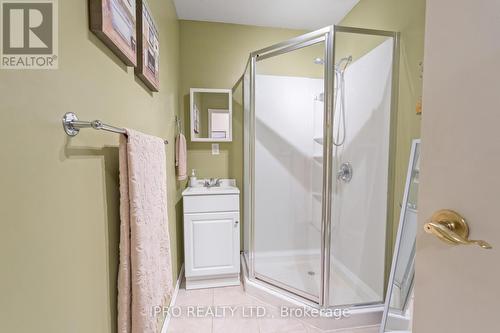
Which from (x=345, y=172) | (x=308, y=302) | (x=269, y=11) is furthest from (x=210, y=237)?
(x=269, y=11)

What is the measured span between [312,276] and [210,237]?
3.18 feet

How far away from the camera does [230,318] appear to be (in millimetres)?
1639

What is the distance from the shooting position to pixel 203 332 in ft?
4.96

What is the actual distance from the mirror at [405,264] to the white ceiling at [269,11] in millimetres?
1614

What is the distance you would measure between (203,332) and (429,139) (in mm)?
1742

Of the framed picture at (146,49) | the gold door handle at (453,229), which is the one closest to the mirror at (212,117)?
the framed picture at (146,49)

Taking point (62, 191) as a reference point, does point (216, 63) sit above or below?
above

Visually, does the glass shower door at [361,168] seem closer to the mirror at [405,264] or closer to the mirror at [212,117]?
the mirror at [405,264]

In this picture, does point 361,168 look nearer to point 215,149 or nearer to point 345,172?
point 345,172

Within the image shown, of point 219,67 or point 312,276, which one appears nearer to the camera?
point 312,276

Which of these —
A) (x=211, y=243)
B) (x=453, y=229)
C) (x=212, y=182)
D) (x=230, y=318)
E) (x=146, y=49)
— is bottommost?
(x=230, y=318)

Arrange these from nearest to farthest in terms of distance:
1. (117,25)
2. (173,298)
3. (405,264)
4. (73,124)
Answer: (73,124) → (117,25) → (405,264) → (173,298)

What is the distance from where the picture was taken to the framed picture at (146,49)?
1.04 m

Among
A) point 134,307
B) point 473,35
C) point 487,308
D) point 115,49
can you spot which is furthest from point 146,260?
point 473,35
